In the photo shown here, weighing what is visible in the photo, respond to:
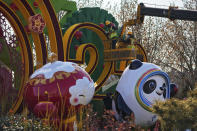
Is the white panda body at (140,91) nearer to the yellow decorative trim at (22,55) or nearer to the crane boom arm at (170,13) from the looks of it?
the yellow decorative trim at (22,55)

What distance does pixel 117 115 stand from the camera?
778 cm

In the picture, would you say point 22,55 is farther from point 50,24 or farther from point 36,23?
point 50,24

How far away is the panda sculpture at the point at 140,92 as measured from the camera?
24.1ft

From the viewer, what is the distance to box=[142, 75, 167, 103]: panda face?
7430mm

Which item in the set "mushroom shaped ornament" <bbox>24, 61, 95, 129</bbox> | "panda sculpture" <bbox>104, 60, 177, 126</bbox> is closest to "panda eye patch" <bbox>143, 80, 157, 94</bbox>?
"panda sculpture" <bbox>104, 60, 177, 126</bbox>

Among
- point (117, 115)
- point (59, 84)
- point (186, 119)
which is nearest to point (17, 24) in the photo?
point (59, 84)

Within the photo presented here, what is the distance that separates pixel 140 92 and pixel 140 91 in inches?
0.8

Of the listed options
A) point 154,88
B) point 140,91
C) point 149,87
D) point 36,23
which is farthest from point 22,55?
point 154,88

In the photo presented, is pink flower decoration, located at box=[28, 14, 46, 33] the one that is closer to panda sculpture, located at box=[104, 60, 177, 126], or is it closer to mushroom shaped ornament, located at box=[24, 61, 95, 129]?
mushroom shaped ornament, located at box=[24, 61, 95, 129]

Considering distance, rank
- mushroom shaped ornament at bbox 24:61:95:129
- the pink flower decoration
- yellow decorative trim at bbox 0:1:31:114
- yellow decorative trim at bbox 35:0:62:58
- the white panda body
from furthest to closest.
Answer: yellow decorative trim at bbox 35:0:62:58
the pink flower decoration
yellow decorative trim at bbox 0:1:31:114
the white panda body
mushroom shaped ornament at bbox 24:61:95:129

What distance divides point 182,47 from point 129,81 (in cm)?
1117

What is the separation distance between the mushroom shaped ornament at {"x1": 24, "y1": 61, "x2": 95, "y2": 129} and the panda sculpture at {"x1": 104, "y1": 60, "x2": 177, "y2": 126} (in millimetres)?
1464

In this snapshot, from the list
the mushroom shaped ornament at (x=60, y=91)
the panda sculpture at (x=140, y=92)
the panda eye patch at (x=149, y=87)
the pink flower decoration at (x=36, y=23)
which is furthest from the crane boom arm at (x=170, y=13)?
the mushroom shaped ornament at (x=60, y=91)

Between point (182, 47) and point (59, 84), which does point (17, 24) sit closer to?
point (59, 84)
